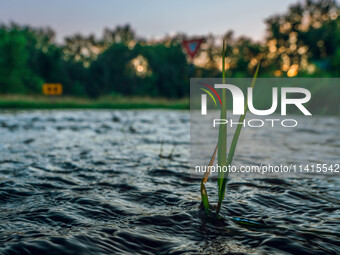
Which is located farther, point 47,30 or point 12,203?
point 47,30

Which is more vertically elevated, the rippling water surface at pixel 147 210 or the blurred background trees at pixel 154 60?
the blurred background trees at pixel 154 60

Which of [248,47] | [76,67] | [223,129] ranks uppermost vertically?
[248,47]

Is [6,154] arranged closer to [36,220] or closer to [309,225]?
[36,220]

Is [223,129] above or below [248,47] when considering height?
below

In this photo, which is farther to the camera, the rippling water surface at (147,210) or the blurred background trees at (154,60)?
the blurred background trees at (154,60)

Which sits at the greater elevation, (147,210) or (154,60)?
(154,60)

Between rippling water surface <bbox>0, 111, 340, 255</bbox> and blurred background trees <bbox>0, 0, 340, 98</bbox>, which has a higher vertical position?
blurred background trees <bbox>0, 0, 340, 98</bbox>

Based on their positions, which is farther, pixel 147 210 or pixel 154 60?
pixel 154 60

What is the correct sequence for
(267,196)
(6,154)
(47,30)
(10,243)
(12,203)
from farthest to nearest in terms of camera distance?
(47,30) → (6,154) → (267,196) → (12,203) → (10,243)

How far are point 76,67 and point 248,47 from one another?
2823cm

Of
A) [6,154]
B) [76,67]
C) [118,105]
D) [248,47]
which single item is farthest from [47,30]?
[6,154]

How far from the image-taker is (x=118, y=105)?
2191 centimetres

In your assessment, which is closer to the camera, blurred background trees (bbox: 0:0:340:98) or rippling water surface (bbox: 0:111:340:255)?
rippling water surface (bbox: 0:111:340:255)

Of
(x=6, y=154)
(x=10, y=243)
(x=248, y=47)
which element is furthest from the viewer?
(x=248, y=47)
